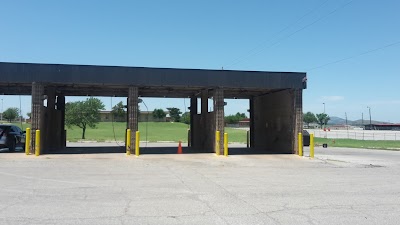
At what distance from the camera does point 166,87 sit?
79.1ft

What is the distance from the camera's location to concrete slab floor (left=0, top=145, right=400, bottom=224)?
769 centimetres

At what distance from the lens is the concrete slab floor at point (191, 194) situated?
25.2 ft

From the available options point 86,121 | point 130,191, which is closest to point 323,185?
point 130,191

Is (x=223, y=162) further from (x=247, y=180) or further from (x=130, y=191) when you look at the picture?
(x=130, y=191)

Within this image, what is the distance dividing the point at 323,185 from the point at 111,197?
6.33 metres

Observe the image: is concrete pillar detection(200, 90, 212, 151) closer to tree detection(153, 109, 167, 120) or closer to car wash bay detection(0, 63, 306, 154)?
car wash bay detection(0, 63, 306, 154)

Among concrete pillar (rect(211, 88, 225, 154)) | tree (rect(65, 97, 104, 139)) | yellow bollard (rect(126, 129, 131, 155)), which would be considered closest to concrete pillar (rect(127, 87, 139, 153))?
yellow bollard (rect(126, 129, 131, 155))

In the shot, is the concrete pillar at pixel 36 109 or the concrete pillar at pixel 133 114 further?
the concrete pillar at pixel 133 114

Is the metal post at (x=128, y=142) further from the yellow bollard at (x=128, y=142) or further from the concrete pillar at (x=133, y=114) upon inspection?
the concrete pillar at (x=133, y=114)

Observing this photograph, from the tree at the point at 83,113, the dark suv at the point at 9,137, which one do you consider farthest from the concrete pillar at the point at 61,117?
the tree at the point at 83,113

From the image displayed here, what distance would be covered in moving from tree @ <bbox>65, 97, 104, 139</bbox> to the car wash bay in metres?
24.0

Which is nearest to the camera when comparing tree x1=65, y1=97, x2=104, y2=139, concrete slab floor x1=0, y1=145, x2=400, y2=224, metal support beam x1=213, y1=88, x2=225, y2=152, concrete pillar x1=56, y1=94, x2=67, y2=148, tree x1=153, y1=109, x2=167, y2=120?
concrete slab floor x1=0, y1=145, x2=400, y2=224

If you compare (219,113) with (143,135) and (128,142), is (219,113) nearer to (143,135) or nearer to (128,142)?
(128,142)

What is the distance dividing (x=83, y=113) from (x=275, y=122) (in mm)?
33045
